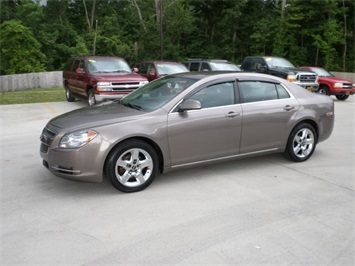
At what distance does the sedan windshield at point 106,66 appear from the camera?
1300 cm

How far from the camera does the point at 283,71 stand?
1659 cm

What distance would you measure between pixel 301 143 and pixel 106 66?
8666 millimetres

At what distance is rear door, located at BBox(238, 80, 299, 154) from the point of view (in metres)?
5.62

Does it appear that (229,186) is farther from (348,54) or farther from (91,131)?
(348,54)

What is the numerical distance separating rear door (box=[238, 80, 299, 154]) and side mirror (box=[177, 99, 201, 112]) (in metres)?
0.91

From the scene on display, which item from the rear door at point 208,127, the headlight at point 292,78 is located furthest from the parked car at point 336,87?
the rear door at point 208,127

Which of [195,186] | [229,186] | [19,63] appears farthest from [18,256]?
[19,63]

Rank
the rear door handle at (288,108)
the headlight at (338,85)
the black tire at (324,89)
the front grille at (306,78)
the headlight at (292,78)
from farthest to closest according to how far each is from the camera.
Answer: the black tire at (324,89) < the headlight at (338,85) < the front grille at (306,78) < the headlight at (292,78) < the rear door handle at (288,108)

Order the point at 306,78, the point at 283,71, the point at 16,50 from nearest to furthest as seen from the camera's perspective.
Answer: the point at 306,78 → the point at 283,71 → the point at 16,50

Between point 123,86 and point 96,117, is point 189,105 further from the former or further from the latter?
point 123,86

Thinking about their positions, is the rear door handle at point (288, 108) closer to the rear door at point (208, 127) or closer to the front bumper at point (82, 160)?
the rear door at point (208, 127)

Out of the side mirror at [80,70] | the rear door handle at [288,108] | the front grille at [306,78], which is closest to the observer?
the rear door handle at [288,108]

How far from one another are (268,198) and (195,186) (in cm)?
99

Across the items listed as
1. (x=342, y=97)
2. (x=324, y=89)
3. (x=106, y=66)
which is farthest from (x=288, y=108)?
(x=342, y=97)
